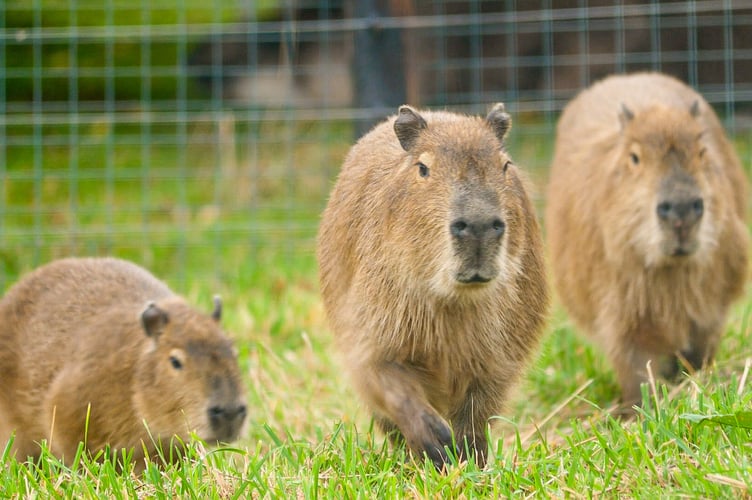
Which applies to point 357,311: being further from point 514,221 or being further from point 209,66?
point 209,66

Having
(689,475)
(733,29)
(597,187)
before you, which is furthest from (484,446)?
(733,29)

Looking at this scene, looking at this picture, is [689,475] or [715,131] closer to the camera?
[689,475]

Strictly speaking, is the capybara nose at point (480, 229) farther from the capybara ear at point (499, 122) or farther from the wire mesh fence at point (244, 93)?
the wire mesh fence at point (244, 93)

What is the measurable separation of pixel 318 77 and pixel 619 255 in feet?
23.7

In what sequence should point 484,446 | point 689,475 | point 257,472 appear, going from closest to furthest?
point 689,475, point 257,472, point 484,446

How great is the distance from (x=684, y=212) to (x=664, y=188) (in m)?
0.16

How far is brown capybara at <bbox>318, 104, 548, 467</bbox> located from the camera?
3682 millimetres

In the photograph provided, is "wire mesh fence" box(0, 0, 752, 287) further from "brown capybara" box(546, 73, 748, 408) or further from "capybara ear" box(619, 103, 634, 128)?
"capybara ear" box(619, 103, 634, 128)

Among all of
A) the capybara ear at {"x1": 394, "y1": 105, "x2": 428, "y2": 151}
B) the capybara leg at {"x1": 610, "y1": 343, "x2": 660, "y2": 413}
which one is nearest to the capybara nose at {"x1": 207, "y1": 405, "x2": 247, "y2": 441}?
the capybara ear at {"x1": 394, "y1": 105, "x2": 428, "y2": 151}

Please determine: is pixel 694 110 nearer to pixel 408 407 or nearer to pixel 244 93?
pixel 408 407

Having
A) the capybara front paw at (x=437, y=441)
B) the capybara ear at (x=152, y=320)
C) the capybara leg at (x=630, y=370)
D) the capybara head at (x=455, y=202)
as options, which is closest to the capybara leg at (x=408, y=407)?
the capybara front paw at (x=437, y=441)

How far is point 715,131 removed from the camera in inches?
237

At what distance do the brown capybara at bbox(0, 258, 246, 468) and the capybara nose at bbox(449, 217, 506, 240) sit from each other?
167cm

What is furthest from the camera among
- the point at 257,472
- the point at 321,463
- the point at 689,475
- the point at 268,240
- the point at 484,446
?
the point at 268,240
